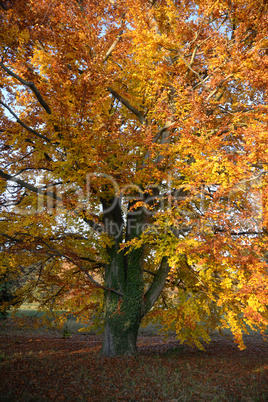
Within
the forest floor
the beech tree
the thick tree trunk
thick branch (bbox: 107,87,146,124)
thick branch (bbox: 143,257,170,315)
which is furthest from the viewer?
thick branch (bbox: 107,87,146,124)

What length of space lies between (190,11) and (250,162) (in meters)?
6.08

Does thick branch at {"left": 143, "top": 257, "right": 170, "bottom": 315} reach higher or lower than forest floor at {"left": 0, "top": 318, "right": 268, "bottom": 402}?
higher

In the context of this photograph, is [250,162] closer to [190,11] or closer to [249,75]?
[249,75]

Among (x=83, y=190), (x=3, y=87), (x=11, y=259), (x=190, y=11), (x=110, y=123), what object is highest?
(x=190, y=11)

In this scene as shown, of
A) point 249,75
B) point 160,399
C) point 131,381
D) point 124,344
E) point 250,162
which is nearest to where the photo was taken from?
point 160,399

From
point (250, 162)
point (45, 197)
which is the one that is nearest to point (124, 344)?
point (45, 197)

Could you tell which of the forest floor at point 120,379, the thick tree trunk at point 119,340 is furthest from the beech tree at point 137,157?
the forest floor at point 120,379

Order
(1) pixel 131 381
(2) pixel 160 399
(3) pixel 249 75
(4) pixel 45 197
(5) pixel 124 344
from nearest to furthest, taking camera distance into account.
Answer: (2) pixel 160 399 < (1) pixel 131 381 < (3) pixel 249 75 < (5) pixel 124 344 < (4) pixel 45 197

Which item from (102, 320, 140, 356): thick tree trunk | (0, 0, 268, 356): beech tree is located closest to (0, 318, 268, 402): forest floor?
(102, 320, 140, 356): thick tree trunk

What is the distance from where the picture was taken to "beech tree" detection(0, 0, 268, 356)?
23.6ft

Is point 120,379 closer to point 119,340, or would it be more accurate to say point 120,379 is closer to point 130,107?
point 119,340

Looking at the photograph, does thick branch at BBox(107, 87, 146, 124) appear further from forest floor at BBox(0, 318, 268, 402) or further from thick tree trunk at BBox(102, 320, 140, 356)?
forest floor at BBox(0, 318, 268, 402)

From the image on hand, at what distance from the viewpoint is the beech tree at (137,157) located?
283 inches

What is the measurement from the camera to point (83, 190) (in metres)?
8.23
